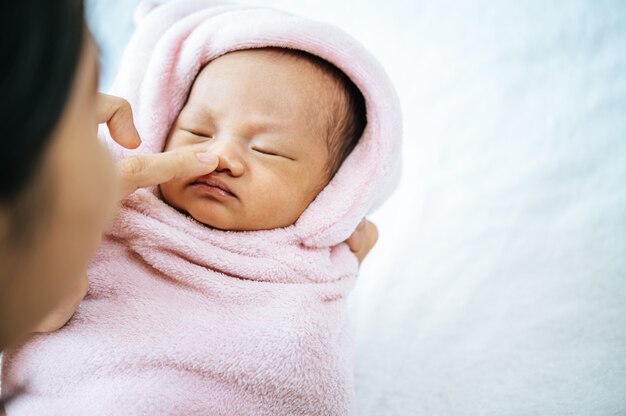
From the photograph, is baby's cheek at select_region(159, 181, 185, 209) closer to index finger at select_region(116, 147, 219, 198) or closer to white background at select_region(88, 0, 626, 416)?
index finger at select_region(116, 147, 219, 198)

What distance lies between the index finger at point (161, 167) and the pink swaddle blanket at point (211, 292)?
0.09 metres

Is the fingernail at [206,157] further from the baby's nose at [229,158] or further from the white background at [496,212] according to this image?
the white background at [496,212]

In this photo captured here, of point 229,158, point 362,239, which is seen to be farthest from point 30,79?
point 362,239

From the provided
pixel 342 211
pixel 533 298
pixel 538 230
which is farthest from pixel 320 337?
pixel 538 230

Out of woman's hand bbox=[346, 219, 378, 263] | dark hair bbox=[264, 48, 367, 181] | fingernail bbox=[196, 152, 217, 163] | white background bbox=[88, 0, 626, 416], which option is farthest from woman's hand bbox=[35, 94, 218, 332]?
white background bbox=[88, 0, 626, 416]

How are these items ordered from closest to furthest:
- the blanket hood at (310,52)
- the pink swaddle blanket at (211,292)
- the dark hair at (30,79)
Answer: the dark hair at (30,79)
the pink swaddle blanket at (211,292)
the blanket hood at (310,52)

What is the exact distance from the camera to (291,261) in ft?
2.82

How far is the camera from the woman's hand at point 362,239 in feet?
3.37

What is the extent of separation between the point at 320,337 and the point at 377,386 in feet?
0.84

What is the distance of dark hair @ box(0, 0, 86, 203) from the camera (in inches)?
13.2

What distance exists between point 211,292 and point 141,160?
0.22 meters

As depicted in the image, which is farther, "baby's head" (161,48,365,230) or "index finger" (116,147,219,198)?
"baby's head" (161,48,365,230)

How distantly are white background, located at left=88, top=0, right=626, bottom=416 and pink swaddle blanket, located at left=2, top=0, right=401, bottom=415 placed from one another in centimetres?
21

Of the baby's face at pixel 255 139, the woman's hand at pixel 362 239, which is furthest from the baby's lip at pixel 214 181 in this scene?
the woman's hand at pixel 362 239
